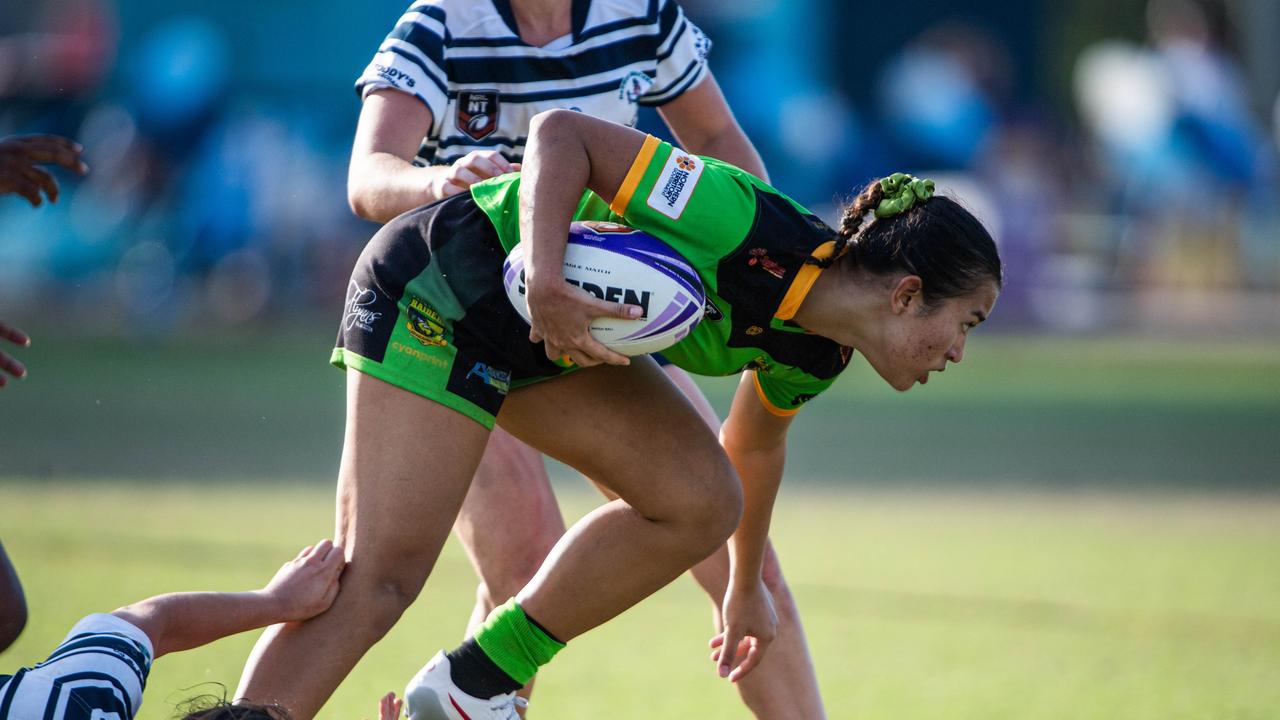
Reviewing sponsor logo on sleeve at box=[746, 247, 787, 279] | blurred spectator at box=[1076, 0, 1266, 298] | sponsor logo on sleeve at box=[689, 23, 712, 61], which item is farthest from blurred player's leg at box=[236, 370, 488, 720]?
blurred spectator at box=[1076, 0, 1266, 298]

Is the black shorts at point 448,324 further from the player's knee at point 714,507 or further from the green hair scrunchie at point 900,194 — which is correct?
the green hair scrunchie at point 900,194

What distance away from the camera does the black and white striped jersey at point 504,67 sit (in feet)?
14.7

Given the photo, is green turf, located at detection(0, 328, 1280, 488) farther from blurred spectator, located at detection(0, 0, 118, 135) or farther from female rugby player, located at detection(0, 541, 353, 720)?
female rugby player, located at detection(0, 541, 353, 720)


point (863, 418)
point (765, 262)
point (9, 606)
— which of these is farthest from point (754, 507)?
point (863, 418)

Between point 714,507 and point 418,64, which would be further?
point 418,64

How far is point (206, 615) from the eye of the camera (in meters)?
3.81

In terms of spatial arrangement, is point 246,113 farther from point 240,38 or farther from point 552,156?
point 552,156

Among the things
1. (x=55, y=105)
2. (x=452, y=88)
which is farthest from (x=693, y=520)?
(x=55, y=105)

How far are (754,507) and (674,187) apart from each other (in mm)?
997

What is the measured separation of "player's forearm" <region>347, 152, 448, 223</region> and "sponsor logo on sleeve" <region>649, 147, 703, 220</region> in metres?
0.64

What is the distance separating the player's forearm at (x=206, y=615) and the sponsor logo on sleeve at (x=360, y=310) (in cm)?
68

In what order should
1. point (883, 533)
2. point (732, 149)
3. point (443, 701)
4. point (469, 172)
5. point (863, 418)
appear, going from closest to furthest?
point (443, 701), point (469, 172), point (732, 149), point (883, 533), point (863, 418)

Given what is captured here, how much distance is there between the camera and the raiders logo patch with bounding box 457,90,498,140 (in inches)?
180

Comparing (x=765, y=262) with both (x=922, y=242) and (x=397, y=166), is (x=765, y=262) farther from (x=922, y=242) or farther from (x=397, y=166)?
(x=397, y=166)
